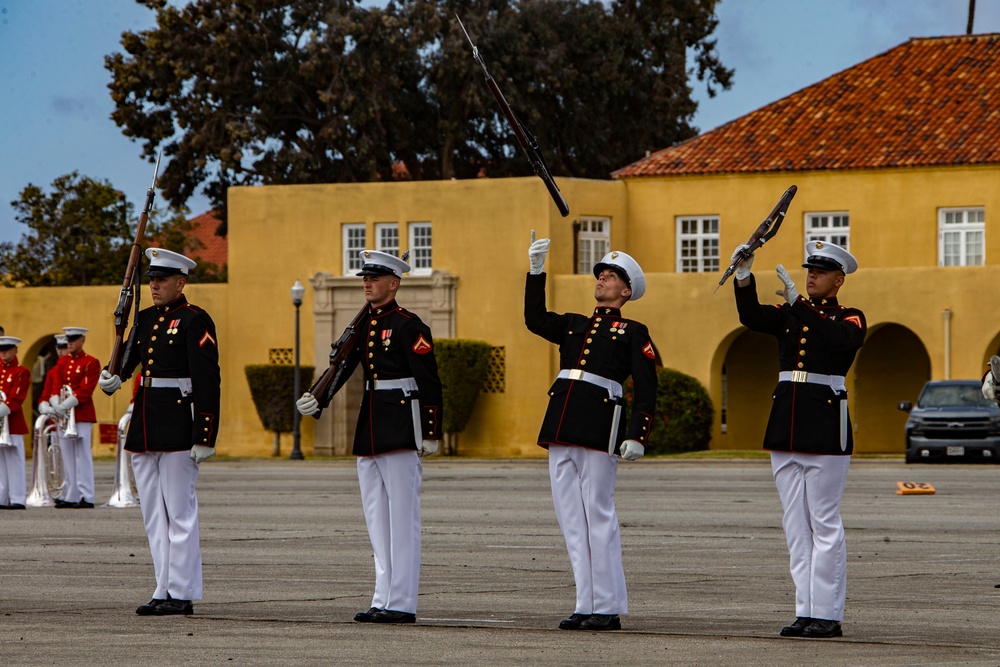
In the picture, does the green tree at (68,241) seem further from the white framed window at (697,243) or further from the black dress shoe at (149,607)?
the black dress shoe at (149,607)

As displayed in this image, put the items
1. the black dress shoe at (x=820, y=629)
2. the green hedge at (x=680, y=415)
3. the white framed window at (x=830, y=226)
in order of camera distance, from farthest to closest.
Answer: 1. the white framed window at (x=830, y=226)
2. the green hedge at (x=680, y=415)
3. the black dress shoe at (x=820, y=629)

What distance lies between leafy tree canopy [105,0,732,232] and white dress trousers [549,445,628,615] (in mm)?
41774

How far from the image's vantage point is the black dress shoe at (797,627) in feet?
32.4

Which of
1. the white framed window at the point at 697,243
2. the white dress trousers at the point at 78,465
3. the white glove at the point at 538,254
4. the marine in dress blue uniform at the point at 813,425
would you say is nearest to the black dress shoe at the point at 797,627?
the marine in dress blue uniform at the point at 813,425

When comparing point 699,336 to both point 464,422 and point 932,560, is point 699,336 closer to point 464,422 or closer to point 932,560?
point 464,422

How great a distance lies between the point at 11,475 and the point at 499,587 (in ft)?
36.8

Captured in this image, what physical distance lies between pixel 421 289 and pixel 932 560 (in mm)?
29239

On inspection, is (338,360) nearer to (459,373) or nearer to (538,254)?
(538,254)

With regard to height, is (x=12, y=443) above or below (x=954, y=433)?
above

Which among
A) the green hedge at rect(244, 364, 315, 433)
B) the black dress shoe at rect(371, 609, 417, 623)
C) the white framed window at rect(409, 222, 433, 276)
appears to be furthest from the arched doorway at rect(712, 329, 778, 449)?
the black dress shoe at rect(371, 609, 417, 623)

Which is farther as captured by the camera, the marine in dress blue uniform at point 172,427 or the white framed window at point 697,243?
the white framed window at point 697,243

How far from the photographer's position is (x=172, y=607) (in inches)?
433

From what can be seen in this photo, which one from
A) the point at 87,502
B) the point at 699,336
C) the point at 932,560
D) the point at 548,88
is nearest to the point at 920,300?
the point at 699,336

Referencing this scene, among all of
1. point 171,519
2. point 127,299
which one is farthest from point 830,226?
point 171,519
